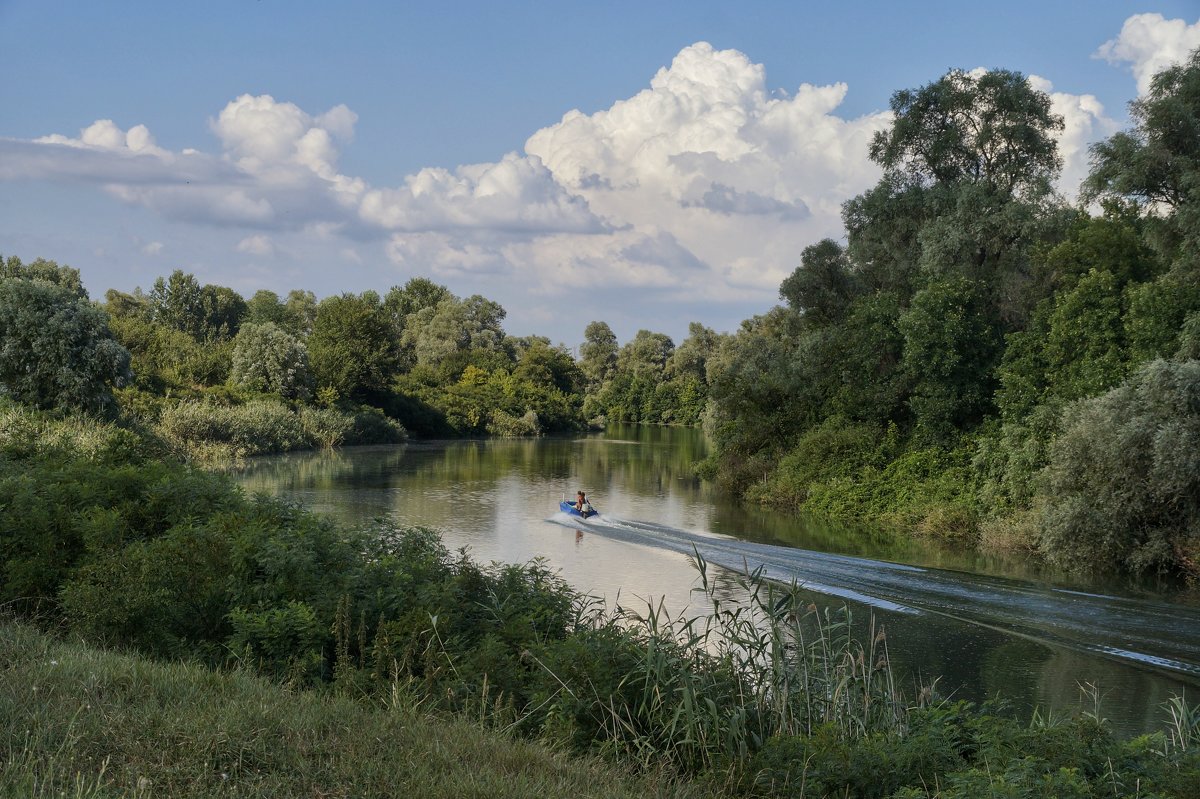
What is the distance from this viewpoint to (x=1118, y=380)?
22578 millimetres

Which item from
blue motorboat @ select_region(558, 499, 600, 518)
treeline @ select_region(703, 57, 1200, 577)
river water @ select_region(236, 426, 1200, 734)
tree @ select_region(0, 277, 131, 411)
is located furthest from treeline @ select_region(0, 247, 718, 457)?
treeline @ select_region(703, 57, 1200, 577)

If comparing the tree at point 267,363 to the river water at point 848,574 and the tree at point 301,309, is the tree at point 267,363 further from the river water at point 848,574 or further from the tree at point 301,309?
the tree at point 301,309

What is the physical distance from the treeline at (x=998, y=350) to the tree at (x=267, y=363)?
28.6m

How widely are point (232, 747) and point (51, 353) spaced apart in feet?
108

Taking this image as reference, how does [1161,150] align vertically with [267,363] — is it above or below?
above

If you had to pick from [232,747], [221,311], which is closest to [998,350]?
[232,747]

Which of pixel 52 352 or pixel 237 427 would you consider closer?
pixel 52 352

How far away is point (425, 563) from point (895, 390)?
24.2m

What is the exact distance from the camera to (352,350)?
66375mm

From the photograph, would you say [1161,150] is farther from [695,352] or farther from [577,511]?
[695,352]

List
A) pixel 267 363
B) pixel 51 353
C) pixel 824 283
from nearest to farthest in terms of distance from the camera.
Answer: pixel 51 353
pixel 824 283
pixel 267 363

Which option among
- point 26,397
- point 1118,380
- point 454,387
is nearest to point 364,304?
point 454,387

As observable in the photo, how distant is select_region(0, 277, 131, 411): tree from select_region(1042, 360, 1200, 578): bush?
30.0 m

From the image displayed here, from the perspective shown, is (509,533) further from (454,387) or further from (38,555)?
(454,387)
